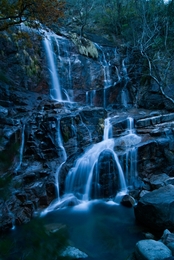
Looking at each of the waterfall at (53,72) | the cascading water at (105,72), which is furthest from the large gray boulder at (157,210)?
the cascading water at (105,72)

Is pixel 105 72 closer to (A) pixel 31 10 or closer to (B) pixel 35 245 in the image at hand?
(A) pixel 31 10

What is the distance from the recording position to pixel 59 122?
10.3 meters

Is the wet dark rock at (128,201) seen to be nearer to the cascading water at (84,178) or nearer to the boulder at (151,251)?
the cascading water at (84,178)

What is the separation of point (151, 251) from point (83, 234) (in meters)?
2.51

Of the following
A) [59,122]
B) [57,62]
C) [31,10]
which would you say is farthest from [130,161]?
[57,62]

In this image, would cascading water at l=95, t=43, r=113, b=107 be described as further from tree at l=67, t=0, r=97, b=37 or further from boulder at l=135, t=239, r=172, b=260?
boulder at l=135, t=239, r=172, b=260

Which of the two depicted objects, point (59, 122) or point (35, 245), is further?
point (59, 122)

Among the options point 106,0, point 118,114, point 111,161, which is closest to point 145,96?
point 118,114

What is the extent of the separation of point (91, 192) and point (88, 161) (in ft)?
4.39

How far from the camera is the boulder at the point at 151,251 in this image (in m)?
4.11

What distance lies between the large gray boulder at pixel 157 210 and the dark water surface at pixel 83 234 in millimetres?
404

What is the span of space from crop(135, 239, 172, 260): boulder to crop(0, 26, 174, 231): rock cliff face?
2.99 meters

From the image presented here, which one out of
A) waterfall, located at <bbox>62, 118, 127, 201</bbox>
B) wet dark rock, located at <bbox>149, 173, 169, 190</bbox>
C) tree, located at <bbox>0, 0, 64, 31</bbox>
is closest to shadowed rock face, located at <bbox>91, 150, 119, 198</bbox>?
waterfall, located at <bbox>62, 118, 127, 201</bbox>

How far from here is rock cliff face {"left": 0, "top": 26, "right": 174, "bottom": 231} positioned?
25.7 ft
